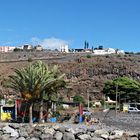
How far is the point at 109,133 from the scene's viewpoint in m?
22.4

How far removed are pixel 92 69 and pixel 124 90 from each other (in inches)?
1281

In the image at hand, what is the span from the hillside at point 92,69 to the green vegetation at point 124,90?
1154 cm

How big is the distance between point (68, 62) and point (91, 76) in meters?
11.3

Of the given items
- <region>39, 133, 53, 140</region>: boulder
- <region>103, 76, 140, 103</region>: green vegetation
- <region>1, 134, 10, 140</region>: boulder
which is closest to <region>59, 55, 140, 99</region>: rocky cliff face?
<region>103, 76, 140, 103</region>: green vegetation

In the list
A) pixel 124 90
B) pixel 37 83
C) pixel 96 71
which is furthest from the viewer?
pixel 96 71

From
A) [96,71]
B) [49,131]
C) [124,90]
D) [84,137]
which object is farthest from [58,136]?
[96,71]

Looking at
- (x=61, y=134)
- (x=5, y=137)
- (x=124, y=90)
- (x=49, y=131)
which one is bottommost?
(x=5, y=137)

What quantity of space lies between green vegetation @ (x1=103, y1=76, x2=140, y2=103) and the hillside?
11.5 m

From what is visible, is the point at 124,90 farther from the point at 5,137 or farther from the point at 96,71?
the point at 5,137

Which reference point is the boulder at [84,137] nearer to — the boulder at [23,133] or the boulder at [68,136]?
the boulder at [68,136]

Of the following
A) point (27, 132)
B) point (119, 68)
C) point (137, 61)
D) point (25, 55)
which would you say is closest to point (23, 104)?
point (27, 132)

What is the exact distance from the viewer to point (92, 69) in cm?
12781

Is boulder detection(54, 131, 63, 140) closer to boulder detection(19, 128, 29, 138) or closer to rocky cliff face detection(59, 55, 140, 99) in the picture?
boulder detection(19, 128, 29, 138)

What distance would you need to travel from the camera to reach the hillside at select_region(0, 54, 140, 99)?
116919 mm
